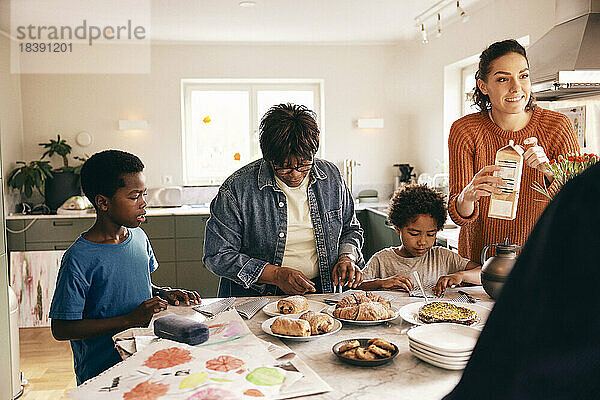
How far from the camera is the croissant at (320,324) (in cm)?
130

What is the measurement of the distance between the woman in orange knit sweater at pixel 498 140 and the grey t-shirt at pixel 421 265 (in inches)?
4.2

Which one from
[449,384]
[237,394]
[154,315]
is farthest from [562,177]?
[154,315]

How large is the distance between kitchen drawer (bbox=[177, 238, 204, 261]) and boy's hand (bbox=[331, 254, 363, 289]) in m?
3.38

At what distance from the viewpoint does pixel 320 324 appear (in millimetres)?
1308

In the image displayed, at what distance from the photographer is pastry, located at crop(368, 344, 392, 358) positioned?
44.0 inches

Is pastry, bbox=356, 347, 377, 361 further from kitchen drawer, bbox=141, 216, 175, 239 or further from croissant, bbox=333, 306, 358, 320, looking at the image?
kitchen drawer, bbox=141, 216, 175, 239

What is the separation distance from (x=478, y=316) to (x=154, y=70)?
15.5 feet

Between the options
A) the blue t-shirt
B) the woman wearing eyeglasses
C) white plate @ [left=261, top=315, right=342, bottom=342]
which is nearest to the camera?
white plate @ [left=261, top=315, right=342, bottom=342]

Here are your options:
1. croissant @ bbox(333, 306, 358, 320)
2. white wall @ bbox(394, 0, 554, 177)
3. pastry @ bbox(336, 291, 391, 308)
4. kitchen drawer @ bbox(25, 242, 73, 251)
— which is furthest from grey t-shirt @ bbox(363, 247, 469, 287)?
kitchen drawer @ bbox(25, 242, 73, 251)

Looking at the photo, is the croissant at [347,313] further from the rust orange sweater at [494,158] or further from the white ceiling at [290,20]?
the white ceiling at [290,20]

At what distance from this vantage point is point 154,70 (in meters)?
5.43

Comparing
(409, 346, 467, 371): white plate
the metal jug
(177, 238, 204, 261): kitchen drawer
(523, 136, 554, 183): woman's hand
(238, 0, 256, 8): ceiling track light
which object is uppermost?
(238, 0, 256, 8): ceiling track light

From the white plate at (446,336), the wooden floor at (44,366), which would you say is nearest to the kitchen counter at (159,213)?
the wooden floor at (44,366)

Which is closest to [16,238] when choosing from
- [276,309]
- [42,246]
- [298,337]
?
[42,246]
